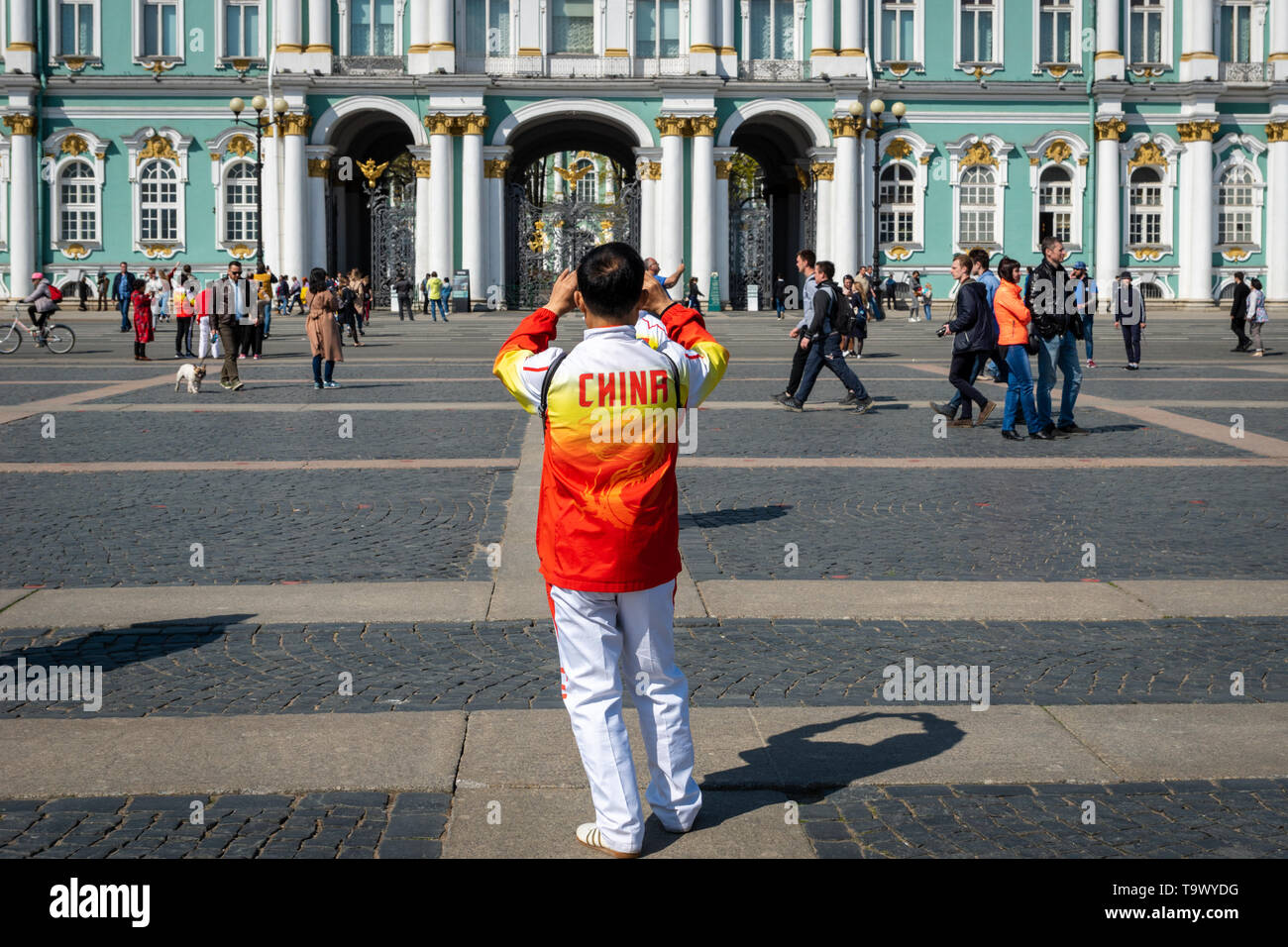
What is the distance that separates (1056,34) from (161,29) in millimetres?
29230

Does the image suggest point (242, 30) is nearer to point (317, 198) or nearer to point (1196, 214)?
point (317, 198)

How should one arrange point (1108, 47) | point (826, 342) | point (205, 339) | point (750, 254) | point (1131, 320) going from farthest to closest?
1. point (750, 254)
2. point (1108, 47)
3. point (205, 339)
4. point (1131, 320)
5. point (826, 342)

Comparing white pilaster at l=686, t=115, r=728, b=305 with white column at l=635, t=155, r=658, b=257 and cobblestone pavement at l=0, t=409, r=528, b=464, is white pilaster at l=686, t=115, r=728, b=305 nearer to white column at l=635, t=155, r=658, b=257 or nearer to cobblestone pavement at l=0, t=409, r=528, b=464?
white column at l=635, t=155, r=658, b=257

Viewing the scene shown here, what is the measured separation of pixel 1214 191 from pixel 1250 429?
42.5m

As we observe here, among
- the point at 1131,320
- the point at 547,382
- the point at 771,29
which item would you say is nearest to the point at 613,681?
the point at 547,382

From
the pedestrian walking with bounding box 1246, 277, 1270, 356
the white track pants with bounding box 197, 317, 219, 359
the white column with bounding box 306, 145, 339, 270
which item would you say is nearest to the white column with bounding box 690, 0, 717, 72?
the white column with bounding box 306, 145, 339, 270

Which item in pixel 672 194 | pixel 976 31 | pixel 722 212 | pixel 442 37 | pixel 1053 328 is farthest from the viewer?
pixel 976 31

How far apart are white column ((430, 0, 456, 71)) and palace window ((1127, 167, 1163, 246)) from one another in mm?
22972

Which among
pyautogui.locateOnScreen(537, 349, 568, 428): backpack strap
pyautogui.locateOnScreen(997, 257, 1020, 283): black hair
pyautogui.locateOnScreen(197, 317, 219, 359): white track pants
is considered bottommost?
pyautogui.locateOnScreen(537, 349, 568, 428): backpack strap

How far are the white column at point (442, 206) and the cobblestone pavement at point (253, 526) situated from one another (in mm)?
Result: 39685

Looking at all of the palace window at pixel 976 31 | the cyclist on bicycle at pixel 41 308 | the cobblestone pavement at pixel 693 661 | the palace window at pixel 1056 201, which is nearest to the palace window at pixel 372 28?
the palace window at pixel 976 31

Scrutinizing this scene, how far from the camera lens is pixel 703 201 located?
5194 centimetres

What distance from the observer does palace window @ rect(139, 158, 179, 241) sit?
52.8m

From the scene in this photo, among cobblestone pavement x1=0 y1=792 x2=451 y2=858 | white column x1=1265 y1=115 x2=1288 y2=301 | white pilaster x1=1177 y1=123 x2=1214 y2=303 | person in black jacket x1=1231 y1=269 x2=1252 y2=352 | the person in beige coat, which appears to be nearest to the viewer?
cobblestone pavement x1=0 y1=792 x2=451 y2=858
